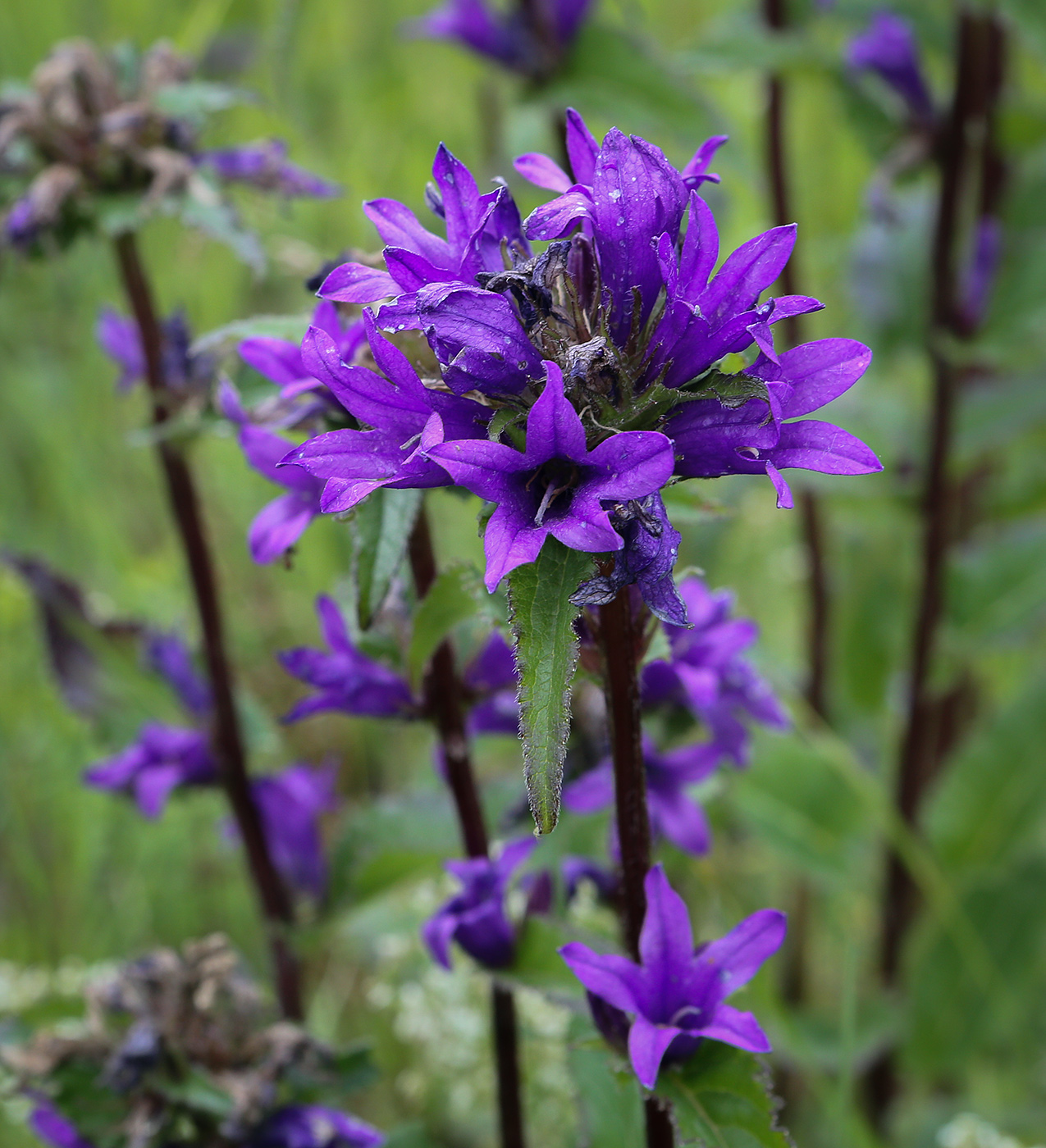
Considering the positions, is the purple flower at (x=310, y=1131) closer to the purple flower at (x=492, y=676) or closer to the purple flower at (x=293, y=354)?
the purple flower at (x=492, y=676)

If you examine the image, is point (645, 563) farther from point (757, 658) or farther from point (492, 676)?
point (757, 658)

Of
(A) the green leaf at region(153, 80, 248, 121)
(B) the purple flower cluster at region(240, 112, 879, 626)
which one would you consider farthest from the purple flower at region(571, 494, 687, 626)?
(A) the green leaf at region(153, 80, 248, 121)

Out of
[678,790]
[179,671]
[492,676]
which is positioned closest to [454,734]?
[492,676]

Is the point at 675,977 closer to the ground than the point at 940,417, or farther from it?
farther from it

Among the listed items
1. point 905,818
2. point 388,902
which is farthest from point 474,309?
point 905,818

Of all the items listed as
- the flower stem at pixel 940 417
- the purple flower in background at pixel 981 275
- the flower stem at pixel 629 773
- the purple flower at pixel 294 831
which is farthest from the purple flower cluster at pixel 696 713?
the purple flower in background at pixel 981 275

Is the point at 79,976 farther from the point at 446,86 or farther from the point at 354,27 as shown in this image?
the point at 354,27

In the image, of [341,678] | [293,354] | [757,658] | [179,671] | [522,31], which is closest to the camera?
[293,354]
